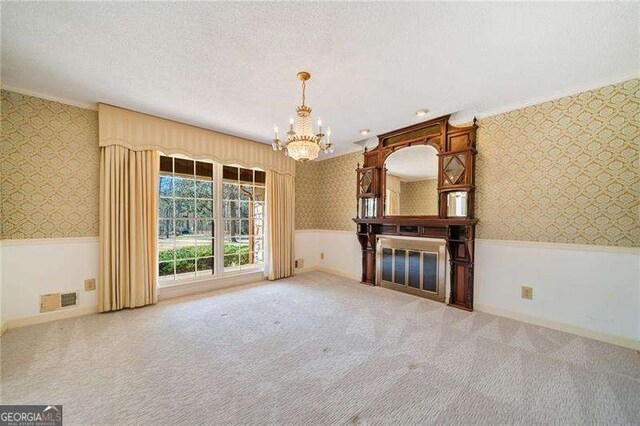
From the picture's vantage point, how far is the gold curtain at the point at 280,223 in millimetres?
4574

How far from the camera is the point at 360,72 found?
2.30 metres

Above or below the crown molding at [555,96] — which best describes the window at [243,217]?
below

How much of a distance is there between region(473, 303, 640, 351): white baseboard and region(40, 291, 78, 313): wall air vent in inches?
195

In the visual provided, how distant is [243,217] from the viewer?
14.6 ft

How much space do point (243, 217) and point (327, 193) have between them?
6.07ft

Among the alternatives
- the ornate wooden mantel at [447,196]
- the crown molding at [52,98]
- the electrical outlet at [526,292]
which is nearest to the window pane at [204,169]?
the crown molding at [52,98]

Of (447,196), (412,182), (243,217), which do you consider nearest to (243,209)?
(243,217)

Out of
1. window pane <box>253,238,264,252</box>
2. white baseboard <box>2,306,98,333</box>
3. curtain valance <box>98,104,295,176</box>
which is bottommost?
white baseboard <box>2,306,98,333</box>

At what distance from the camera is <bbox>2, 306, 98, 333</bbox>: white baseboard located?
260 cm

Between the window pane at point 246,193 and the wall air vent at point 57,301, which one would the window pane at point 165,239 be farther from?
the window pane at point 246,193

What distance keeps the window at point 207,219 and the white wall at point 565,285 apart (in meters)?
3.65

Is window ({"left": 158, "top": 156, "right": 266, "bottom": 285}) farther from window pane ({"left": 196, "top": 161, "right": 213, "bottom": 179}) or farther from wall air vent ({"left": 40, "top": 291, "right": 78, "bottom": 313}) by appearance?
wall air vent ({"left": 40, "top": 291, "right": 78, "bottom": 313})

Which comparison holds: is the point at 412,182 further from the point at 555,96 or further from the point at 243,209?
the point at 243,209

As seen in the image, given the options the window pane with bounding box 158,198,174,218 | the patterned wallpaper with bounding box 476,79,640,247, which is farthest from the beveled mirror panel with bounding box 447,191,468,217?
the window pane with bounding box 158,198,174,218
